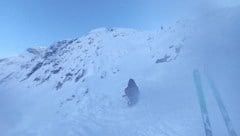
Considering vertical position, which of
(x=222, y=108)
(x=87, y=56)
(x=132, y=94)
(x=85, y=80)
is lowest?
(x=222, y=108)

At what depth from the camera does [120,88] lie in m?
40.2

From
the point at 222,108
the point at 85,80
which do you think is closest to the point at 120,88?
the point at 85,80

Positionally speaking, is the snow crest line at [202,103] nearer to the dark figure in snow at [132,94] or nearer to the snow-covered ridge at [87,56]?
the dark figure in snow at [132,94]

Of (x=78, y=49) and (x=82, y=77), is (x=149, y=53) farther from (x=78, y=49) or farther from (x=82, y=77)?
(x=78, y=49)

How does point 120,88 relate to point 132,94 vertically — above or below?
above

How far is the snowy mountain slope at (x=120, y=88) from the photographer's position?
92.6ft

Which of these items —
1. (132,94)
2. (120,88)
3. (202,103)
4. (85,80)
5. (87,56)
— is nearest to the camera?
(202,103)

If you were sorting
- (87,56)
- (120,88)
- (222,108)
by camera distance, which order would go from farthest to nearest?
1. (87,56)
2. (120,88)
3. (222,108)

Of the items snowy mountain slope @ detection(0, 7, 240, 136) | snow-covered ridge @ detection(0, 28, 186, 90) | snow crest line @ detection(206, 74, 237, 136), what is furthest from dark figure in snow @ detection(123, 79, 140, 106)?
snow-covered ridge @ detection(0, 28, 186, 90)

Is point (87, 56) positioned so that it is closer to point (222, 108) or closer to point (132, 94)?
point (132, 94)

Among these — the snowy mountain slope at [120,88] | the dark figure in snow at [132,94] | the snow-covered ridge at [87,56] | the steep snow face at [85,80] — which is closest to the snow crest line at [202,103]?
the snowy mountain slope at [120,88]

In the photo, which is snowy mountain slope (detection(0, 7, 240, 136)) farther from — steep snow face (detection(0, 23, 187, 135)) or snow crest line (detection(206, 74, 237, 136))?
snow crest line (detection(206, 74, 237, 136))

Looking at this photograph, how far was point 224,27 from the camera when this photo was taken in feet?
151

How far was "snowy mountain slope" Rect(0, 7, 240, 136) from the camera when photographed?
28209 millimetres
